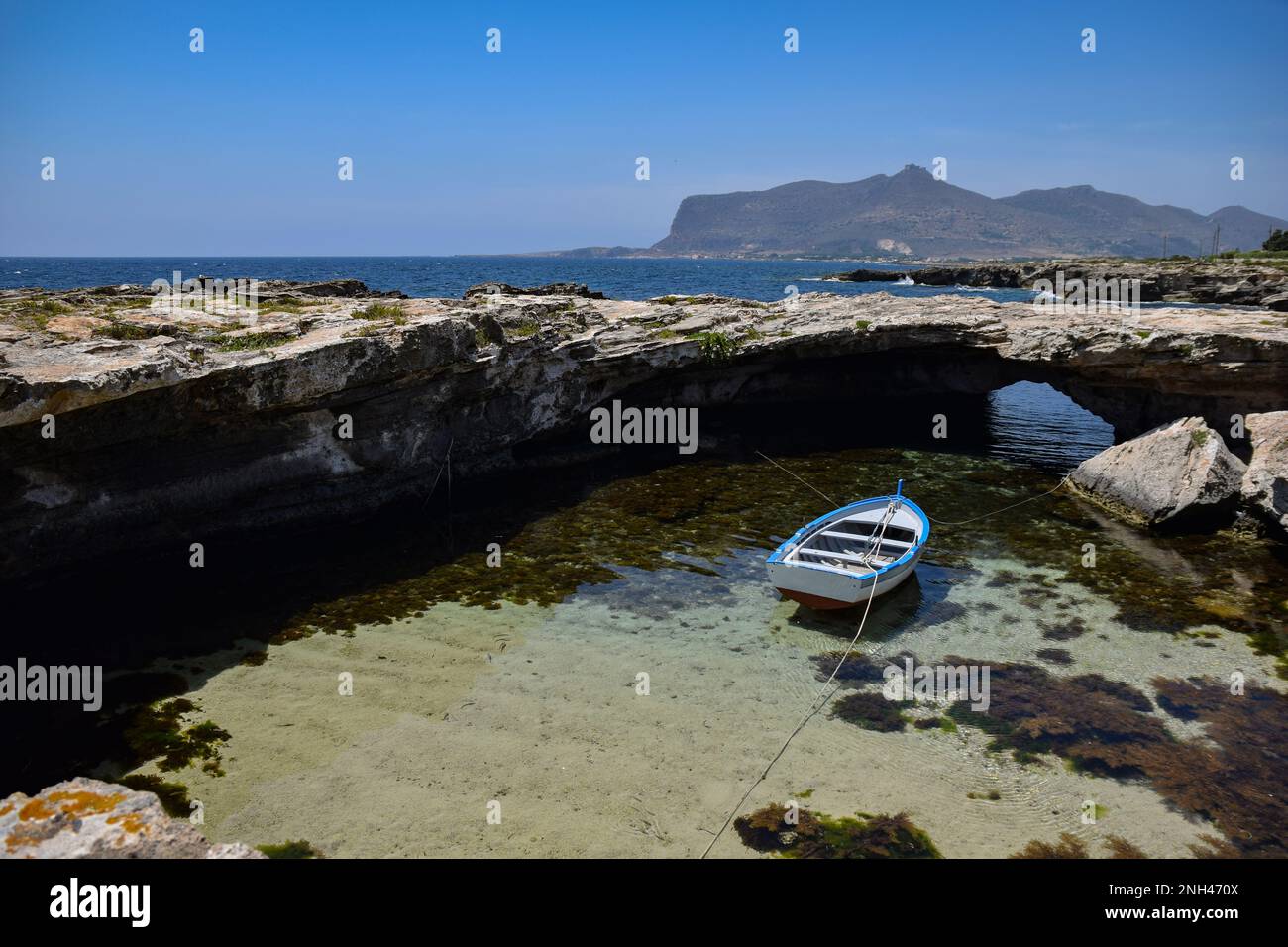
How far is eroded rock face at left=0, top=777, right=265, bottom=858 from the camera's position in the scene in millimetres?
5855

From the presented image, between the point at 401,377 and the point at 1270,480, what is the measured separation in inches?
864

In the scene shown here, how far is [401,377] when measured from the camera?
18828 millimetres

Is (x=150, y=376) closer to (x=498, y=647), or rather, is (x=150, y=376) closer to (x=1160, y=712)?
(x=498, y=647)

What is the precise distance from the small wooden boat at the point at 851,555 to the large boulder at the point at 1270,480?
29.0ft

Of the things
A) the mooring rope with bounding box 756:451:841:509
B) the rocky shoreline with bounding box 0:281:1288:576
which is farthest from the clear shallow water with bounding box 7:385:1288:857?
the mooring rope with bounding box 756:451:841:509

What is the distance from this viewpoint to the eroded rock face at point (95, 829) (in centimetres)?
586

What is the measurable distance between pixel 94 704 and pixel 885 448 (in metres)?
24.8

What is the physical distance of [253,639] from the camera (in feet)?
44.0

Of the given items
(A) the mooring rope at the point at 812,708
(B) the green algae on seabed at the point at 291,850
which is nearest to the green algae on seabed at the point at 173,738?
(B) the green algae on seabed at the point at 291,850

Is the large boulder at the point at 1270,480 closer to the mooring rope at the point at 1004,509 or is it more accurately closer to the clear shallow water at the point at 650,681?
the clear shallow water at the point at 650,681

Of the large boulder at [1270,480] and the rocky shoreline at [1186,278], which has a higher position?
the rocky shoreline at [1186,278]

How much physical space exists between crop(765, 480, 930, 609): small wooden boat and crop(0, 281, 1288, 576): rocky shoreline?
944cm

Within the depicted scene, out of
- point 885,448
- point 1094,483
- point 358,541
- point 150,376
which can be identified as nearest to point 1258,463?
point 1094,483

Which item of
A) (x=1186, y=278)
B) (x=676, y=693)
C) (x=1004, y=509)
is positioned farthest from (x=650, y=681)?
(x=1186, y=278)
